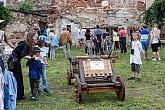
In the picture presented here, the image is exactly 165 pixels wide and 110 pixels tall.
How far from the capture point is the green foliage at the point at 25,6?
26.7m

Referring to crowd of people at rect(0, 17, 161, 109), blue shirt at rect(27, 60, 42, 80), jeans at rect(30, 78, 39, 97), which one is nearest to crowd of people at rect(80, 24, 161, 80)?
crowd of people at rect(0, 17, 161, 109)

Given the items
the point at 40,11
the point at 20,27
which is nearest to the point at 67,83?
the point at 20,27

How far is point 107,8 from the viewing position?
28297 millimetres

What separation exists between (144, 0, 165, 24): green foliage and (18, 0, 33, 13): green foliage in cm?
738

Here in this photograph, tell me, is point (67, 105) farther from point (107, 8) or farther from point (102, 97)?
point (107, 8)

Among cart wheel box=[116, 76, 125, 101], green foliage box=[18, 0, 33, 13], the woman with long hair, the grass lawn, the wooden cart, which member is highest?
green foliage box=[18, 0, 33, 13]

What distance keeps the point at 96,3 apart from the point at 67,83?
16.6 m

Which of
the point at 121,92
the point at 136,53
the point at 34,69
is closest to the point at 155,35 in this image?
the point at 136,53

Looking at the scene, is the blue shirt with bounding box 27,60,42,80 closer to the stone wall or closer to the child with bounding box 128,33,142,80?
the child with bounding box 128,33,142,80

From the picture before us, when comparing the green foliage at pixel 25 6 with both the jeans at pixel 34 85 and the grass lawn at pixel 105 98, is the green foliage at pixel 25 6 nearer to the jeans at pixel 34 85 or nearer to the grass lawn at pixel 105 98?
the grass lawn at pixel 105 98

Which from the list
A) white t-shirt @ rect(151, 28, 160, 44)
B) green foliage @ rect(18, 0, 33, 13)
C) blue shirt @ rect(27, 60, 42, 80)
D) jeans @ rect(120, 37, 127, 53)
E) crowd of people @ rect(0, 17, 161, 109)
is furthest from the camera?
green foliage @ rect(18, 0, 33, 13)

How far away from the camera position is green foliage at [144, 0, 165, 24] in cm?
2432

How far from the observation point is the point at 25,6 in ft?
88.5

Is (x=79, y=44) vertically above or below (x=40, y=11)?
below
